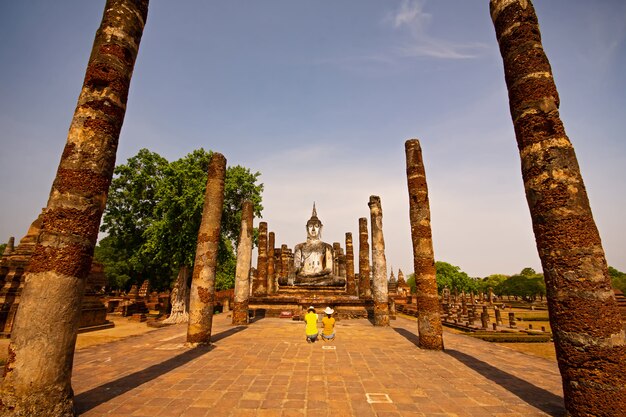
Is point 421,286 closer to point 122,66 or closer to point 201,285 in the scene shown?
point 201,285

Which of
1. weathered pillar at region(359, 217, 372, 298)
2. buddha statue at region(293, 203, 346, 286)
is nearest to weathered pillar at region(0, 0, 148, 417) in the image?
weathered pillar at region(359, 217, 372, 298)

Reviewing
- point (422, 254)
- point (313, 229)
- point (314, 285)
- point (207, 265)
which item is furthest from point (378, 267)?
point (313, 229)

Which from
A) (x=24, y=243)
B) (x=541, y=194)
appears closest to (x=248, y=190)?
(x=24, y=243)

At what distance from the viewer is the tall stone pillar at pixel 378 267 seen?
14.1 meters

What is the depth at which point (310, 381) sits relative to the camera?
5.45 meters

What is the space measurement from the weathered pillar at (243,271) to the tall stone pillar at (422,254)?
324 inches

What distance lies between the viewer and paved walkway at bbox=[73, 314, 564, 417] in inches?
167

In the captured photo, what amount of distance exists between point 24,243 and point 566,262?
67.2ft

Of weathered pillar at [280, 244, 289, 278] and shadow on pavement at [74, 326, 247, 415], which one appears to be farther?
weathered pillar at [280, 244, 289, 278]

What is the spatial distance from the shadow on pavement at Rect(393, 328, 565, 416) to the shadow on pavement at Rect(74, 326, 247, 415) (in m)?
6.31

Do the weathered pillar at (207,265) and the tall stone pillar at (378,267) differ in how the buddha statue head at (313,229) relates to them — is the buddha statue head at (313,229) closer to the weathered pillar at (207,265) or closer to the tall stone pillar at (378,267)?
the tall stone pillar at (378,267)

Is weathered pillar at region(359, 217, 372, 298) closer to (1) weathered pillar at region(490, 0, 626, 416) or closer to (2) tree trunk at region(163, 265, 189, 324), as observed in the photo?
(2) tree trunk at region(163, 265, 189, 324)

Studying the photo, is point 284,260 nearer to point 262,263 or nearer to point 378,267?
point 262,263

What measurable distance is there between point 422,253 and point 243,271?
883 centimetres
